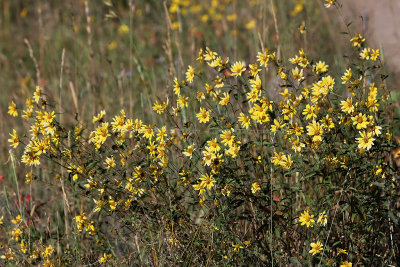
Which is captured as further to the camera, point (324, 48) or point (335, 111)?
point (324, 48)

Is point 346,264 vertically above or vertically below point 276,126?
below

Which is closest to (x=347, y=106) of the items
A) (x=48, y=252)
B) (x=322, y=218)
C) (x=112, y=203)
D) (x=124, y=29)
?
(x=322, y=218)

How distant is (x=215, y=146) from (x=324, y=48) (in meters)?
2.67

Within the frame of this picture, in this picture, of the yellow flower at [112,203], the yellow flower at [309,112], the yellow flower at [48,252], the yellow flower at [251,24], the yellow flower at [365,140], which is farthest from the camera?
the yellow flower at [251,24]

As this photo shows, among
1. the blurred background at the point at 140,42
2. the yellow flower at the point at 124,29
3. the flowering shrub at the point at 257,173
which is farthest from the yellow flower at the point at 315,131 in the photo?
the yellow flower at the point at 124,29

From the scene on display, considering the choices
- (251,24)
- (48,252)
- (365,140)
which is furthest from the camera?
(251,24)

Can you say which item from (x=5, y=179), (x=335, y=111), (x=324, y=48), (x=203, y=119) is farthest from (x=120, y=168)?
(x=324, y=48)

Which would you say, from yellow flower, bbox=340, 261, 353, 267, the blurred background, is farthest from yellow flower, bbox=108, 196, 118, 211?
the blurred background

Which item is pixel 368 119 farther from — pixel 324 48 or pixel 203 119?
pixel 324 48

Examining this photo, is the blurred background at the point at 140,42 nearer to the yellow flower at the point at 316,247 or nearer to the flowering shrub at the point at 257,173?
the flowering shrub at the point at 257,173

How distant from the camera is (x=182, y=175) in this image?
1882mm

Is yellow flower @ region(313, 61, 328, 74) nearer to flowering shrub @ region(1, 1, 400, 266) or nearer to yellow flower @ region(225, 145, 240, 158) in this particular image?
flowering shrub @ region(1, 1, 400, 266)

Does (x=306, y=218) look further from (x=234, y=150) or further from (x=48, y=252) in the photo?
(x=48, y=252)

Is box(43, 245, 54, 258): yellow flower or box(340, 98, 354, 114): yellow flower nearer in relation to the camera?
box(340, 98, 354, 114): yellow flower
